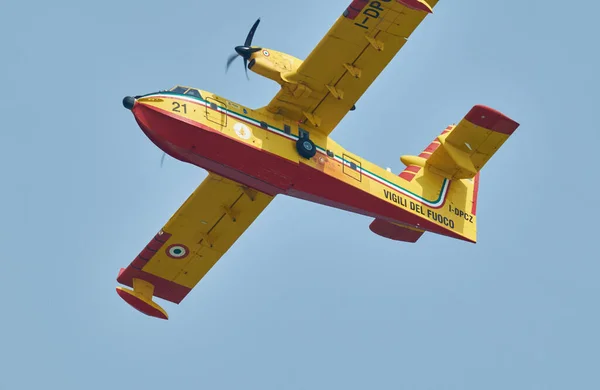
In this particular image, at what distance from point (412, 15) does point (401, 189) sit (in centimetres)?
557

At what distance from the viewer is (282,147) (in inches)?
1133

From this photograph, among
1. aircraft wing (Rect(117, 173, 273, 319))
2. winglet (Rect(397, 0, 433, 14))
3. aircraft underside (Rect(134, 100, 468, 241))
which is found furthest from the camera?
aircraft wing (Rect(117, 173, 273, 319))

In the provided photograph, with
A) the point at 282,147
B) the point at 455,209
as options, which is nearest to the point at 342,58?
the point at 282,147

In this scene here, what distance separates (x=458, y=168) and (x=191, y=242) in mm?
8308

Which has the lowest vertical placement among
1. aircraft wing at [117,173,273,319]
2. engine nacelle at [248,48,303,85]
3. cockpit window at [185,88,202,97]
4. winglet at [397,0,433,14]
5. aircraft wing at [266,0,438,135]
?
aircraft wing at [117,173,273,319]

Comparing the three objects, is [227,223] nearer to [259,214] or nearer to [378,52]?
[259,214]

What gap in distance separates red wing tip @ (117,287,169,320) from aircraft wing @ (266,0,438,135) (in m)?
7.81

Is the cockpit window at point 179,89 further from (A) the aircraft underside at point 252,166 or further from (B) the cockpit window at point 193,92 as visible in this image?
(A) the aircraft underside at point 252,166

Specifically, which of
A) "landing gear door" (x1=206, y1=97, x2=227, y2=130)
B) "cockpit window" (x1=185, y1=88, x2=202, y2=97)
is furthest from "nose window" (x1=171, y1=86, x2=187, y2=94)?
"landing gear door" (x1=206, y1=97, x2=227, y2=130)

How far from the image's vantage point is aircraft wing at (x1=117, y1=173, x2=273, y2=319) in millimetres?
31531

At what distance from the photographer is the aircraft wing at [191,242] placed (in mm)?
31531

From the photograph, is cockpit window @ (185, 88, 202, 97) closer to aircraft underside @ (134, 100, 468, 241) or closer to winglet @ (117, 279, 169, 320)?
aircraft underside @ (134, 100, 468, 241)

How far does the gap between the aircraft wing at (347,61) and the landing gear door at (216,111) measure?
149cm

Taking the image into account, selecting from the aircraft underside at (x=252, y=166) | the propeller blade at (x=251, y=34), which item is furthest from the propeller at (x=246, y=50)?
the aircraft underside at (x=252, y=166)
